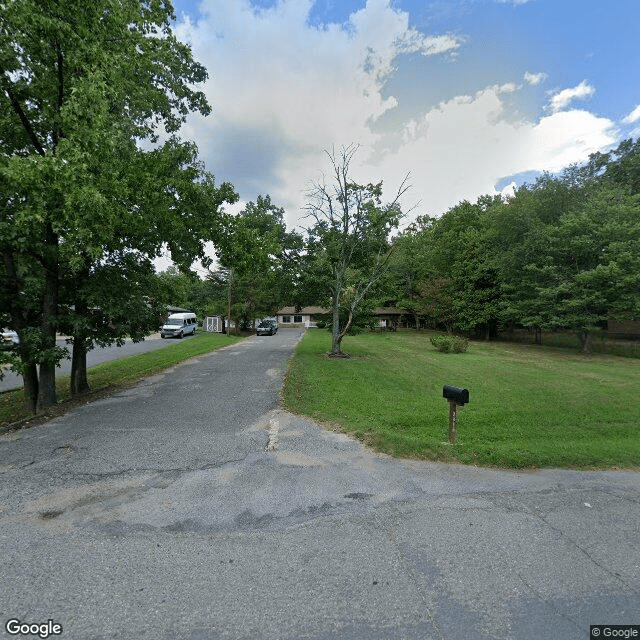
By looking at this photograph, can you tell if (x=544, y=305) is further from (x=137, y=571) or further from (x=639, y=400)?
(x=137, y=571)

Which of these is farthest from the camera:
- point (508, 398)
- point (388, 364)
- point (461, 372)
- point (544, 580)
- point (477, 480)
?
point (388, 364)

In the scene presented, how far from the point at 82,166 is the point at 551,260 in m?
25.0

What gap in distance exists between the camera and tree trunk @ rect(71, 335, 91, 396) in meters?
8.29

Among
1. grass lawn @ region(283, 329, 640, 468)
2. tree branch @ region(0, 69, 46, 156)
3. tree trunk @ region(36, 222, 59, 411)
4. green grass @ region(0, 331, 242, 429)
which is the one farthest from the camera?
green grass @ region(0, 331, 242, 429)

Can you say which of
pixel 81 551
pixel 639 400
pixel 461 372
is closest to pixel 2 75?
pixel 81 551

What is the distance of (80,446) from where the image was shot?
16.5 feet

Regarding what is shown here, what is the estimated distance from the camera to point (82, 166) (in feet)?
15.3

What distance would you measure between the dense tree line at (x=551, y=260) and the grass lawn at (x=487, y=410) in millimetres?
6676

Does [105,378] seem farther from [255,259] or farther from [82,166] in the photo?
[82,166]

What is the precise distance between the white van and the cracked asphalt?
23.3m

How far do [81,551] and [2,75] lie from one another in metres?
7.90

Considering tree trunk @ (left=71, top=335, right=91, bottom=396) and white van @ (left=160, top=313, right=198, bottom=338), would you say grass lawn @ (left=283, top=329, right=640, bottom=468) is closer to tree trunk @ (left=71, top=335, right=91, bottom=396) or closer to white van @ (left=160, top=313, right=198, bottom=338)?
tree trunk @ (left=71, top=335, right=91, bottom=396)

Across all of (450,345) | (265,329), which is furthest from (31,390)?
(265,329)

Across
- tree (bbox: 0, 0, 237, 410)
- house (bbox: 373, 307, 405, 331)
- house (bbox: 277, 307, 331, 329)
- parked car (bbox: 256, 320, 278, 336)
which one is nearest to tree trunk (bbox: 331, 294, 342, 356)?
tree (bbox: 0, 0, 237, 410)
